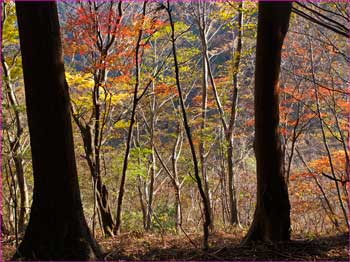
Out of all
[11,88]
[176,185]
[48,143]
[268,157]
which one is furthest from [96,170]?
[268,157]

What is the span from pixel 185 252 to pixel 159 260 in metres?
0.39

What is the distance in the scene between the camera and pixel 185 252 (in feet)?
12.7

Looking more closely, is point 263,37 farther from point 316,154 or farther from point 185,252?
point 316,154

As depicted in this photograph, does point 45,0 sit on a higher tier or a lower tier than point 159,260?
higher

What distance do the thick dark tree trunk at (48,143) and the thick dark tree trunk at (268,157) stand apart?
1779mm

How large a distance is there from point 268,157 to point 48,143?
2.18m

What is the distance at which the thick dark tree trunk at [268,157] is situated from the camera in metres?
3.70

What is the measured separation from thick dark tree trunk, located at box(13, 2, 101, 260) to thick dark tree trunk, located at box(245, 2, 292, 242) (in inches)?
70.0

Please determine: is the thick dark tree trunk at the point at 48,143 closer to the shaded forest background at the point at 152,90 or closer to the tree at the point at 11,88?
the shaded forest background at the point at 152,90

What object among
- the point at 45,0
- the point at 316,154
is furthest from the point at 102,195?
the point at 316,154

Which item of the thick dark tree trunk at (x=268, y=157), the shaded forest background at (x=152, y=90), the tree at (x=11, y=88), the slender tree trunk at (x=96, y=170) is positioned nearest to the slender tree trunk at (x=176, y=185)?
the shaded forest background at (x=152, y=90)

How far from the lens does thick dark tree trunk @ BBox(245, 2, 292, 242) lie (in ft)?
12.1

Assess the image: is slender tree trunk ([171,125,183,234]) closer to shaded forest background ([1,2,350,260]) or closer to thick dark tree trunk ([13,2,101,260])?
shaded forest background ([1,2,350,260])

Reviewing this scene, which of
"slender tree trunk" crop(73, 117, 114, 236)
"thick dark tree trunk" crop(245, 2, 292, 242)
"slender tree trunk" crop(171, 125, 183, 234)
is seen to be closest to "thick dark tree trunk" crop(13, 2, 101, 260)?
"thick dark tree trunk" crop(245, 2, 292, 242)
